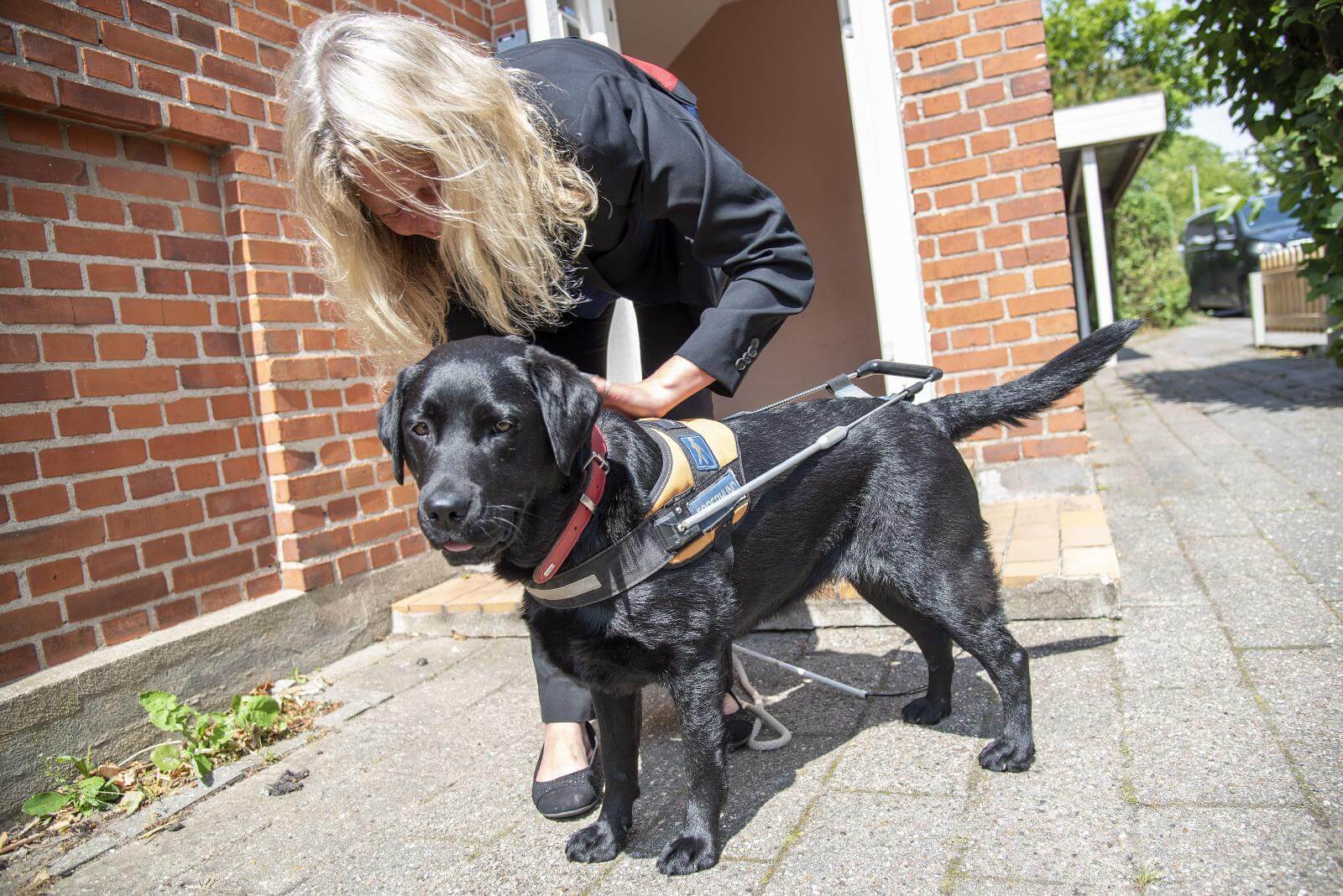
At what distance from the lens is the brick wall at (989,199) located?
416 cm

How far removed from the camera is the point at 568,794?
2283 millimetres

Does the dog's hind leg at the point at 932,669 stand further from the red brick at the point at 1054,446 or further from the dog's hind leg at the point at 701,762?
the red brick at the point at 1054,446

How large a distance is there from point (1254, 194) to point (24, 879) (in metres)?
9.06

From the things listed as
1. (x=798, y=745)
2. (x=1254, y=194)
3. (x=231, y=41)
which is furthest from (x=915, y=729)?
(x=1254, y=194)

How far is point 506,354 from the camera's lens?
183 cm

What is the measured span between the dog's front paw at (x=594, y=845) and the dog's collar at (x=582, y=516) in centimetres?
68

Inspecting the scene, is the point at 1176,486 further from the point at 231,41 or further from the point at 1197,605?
the point at 231,41

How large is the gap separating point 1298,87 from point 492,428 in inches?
254

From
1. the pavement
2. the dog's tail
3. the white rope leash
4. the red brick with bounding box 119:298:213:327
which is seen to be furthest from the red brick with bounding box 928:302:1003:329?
the red brick with bounding box 119:298:213:327

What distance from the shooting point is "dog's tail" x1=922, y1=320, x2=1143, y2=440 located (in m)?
2.26

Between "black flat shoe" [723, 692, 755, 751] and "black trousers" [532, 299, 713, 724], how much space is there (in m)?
0.43

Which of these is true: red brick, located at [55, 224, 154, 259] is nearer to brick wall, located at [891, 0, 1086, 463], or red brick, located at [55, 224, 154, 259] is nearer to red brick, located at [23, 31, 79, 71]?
red brick, located at [23, 31, 79, 71]

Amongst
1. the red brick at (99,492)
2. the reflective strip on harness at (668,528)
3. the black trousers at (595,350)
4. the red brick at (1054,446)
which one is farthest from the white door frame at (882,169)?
the reflective strip on harness at (668,528)

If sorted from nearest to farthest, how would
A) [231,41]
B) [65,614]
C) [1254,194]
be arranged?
[65,614] → [231,41] → [1254,194]
